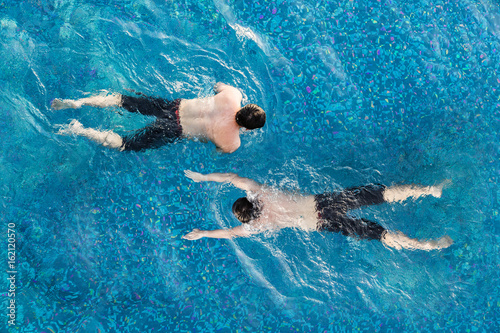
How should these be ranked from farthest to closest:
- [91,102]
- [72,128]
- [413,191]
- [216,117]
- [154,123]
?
[413,191] < [72,128] < [91,102] < [154,123] < [216,117]

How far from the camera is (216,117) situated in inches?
126

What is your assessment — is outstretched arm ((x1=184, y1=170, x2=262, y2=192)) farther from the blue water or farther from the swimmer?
the blue water

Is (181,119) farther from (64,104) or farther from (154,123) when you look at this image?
(64,104)

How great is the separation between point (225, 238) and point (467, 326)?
11.4 ft

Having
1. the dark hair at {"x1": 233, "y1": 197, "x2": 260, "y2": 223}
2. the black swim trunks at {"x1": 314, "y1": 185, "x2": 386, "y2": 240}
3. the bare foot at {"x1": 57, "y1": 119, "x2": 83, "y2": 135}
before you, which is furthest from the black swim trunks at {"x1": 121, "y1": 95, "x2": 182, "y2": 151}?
the black swim trunks at {"x1": 314, "y1": 185, "x2": 386, "y2": 240}

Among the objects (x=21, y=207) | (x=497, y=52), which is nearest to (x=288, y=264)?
(x=21, y=207)

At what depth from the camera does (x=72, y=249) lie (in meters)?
3.98

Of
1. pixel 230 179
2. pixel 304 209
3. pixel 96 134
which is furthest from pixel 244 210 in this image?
pixel 96 134

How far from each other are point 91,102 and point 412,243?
4.45 metres

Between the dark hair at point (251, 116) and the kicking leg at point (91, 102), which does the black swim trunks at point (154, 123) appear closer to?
the kicking leg at point (91, 102)

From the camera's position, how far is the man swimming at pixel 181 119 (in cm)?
317

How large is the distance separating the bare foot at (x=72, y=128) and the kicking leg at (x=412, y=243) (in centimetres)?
426

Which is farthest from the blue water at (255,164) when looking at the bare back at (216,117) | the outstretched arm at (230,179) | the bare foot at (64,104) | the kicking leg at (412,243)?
the bare back at (216,117)

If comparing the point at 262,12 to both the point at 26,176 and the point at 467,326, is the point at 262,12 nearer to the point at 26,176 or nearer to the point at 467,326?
the point at 26,176
